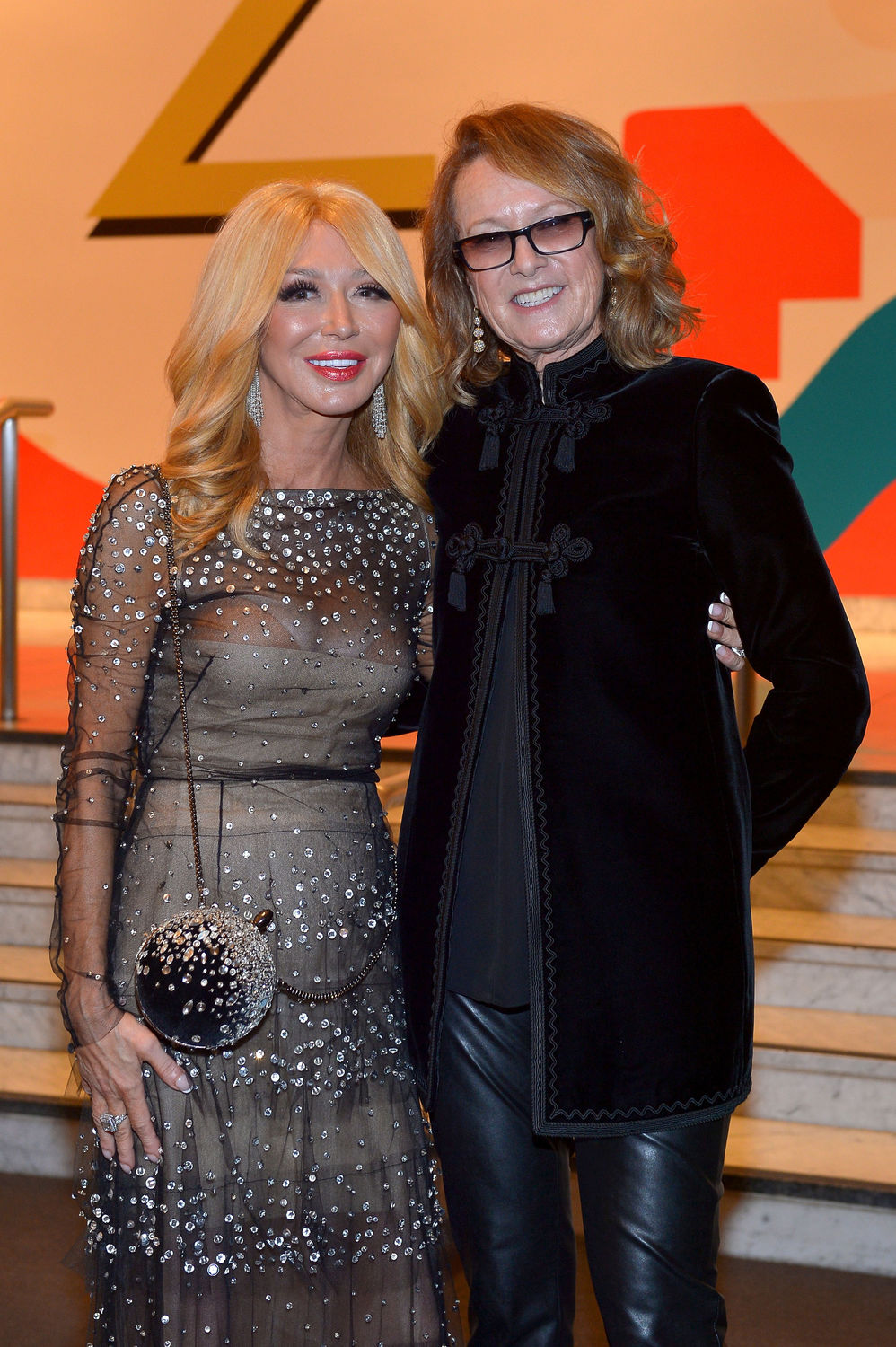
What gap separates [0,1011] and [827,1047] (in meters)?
2.06

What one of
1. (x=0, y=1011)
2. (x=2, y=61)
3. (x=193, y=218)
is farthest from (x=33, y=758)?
(x=2, y=61)

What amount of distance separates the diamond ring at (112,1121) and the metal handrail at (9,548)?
3005 mm

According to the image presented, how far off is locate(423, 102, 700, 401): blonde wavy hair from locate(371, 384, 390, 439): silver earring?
0.28 m

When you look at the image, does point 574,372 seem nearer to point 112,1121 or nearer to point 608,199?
point 608,199

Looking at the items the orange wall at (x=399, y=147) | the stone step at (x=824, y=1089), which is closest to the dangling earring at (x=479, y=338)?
the stone step at (x=824, y=1089)

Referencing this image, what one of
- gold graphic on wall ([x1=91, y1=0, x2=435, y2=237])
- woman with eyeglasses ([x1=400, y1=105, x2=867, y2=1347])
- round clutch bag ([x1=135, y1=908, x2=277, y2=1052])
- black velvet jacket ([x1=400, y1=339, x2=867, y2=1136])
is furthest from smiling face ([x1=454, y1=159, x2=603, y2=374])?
gold graphic on wall ([x1=91, y1=0, x2=435, y2=237])

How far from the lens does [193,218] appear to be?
735cm

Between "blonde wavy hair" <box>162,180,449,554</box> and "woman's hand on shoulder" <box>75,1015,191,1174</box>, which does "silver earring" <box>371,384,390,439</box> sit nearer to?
"blonde wavy hair" <box>162,180,449,554</box>

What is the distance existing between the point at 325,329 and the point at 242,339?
0.11 metres

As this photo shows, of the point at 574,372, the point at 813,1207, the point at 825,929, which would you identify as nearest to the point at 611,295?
the point at 574,372

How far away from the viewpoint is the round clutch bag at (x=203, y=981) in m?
1.61

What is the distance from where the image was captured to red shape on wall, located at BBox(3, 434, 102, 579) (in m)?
7.71

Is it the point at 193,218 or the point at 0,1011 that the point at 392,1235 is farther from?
the point at 193,218

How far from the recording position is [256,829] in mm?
1812
